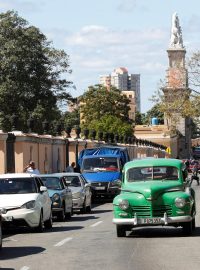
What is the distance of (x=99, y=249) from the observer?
19203 millimetres

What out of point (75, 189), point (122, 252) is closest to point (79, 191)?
point (75, 189)

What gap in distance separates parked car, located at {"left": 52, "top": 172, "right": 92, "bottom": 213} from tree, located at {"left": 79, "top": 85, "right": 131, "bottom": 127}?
109 m

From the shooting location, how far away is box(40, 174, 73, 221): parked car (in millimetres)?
29281

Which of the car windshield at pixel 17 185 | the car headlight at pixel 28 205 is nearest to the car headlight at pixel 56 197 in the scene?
the car windshield at pixel 17 185

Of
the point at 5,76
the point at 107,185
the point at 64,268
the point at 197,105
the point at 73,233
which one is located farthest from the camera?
the point at 5,76

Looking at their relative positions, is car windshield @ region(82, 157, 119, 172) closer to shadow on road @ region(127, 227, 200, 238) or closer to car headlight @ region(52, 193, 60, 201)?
car headlight @ region(52, 193, 60, 201)

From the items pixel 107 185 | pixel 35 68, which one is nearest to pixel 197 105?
pixel 35 68

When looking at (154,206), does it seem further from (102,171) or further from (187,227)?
(102,171)

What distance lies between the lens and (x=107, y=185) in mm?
42906

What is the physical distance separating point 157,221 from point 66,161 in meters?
38.1

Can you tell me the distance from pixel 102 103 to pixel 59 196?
116759 mm

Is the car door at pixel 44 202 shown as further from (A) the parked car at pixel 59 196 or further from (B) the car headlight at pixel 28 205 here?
(A) the parked car at pixel 59 196

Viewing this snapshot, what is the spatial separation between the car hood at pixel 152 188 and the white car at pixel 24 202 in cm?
266

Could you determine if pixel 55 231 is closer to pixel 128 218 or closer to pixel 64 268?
pixel 128 218
